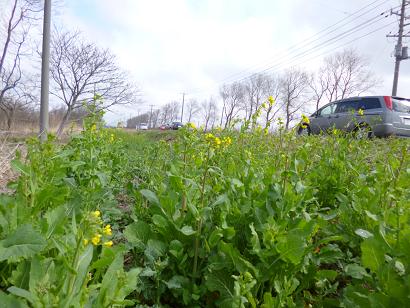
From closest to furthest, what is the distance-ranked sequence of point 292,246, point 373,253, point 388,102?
point 373,253 < point 292,246 < point 388,102

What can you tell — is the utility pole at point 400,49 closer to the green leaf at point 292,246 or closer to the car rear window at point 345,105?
the car rear window at point 345,105

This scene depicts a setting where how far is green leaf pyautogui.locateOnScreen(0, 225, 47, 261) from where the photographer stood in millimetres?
1149

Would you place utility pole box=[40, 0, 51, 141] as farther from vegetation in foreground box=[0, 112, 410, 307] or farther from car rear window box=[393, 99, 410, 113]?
car rear window box=[393, 99, 410, 113]

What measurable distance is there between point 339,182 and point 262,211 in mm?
1374

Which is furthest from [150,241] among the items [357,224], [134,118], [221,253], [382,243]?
[134,118]

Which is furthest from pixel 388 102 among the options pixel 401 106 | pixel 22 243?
pixel 22 243

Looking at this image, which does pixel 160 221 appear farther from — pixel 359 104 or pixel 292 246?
pixel 359 104

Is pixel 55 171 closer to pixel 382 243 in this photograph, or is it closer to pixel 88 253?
pixel 88 253

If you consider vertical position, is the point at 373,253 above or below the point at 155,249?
above

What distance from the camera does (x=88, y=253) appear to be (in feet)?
3.61

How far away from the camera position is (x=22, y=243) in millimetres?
1174

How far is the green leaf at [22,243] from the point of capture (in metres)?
1.15

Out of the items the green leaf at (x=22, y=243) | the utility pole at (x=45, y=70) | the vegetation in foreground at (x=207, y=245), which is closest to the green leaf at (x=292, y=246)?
the vegetation in foreground at (x=207, y=245)

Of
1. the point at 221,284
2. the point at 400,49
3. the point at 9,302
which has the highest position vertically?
the point at 400,49
